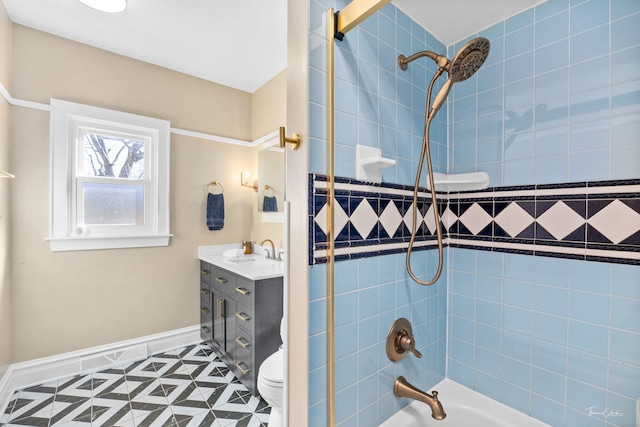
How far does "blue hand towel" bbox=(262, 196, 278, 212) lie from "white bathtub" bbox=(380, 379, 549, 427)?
1850 millimetres

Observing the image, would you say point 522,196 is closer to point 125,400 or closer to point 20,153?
point 125,400

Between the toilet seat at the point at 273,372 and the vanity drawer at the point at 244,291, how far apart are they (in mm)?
419

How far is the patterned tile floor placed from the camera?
170 cm

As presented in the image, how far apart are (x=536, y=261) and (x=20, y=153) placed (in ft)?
10.7

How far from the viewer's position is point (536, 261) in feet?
4.19

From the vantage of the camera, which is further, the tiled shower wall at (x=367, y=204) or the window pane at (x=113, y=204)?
the window pane at (x=113, y=204)

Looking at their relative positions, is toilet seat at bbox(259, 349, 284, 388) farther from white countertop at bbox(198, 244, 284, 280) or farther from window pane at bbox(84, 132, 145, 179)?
window pane at bbox(84, 132, 145, 179)

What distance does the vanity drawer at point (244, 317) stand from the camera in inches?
74.9

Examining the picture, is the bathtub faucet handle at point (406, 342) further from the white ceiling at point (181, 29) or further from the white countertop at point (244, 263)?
the white ceiling at point (181, 29)

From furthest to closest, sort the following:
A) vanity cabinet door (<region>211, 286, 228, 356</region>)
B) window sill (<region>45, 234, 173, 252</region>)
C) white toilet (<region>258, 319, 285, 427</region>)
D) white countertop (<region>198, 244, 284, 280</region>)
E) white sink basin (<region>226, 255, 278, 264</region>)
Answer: white sink basin (<region>226, 255, 278, 264</region>)
vanity cabinet door (<region>211, 286, 228, 356</region>)
window sill (<region>45, 234, 173, 252</region>)
white countertop (<region>198, 244, 284, 280</region>)
white toilet (<region>258, 319, 285, 427</region>)

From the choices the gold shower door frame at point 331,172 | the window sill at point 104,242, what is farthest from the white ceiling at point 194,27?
the window sill at point 104,242

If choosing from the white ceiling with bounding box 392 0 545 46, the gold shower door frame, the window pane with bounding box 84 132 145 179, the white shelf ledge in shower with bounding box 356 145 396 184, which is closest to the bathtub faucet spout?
the gold shower door frame

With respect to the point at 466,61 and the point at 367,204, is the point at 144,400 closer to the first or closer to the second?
→ the point at 367,204

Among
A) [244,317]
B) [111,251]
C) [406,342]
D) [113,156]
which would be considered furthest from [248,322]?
[113,156]
